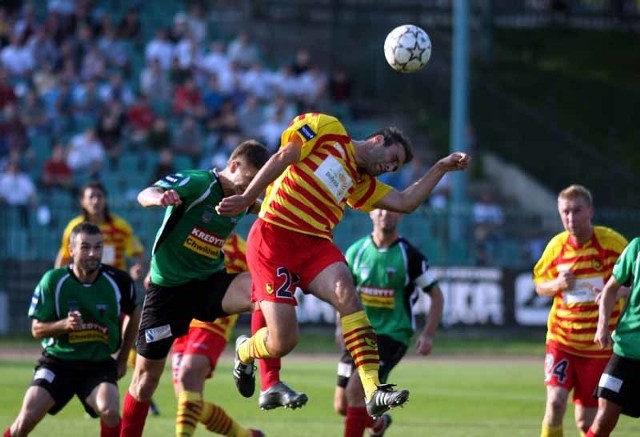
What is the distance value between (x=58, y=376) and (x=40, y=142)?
1420 centimetres

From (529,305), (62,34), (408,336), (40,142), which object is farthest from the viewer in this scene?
(62,34)

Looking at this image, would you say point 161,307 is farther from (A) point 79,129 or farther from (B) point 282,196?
(A) point 79,129

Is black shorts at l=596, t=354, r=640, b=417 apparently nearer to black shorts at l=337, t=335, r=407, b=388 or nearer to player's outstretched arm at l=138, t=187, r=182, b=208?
black shorts at l=337, t=335, r=407, b=388

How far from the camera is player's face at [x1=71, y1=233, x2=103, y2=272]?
10507 millimetres

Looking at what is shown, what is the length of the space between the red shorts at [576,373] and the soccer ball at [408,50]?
2468mm

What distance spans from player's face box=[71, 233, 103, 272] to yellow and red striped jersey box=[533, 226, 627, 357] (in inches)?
139

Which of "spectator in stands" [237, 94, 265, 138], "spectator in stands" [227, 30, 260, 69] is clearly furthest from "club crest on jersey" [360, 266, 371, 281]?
"spectator in stands" [227, 30, 260, 69]

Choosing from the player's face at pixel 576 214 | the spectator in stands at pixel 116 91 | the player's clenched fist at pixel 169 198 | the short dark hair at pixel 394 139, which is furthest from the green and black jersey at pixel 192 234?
the spectator in stands at pixel 116 91

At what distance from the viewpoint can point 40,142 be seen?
2398 cm

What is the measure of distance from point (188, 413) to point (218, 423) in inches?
16.3

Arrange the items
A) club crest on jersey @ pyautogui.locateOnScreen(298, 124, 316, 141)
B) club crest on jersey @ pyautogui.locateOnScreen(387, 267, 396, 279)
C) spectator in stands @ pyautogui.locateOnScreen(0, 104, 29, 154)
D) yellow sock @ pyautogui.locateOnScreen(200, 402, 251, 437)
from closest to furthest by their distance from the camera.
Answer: club crest on jersey @ pyautogui.locateOnScreen(298, 124, 316, 141)
yellow sock @ pyautogui.locateOnScreen(200, 402, 251, 437)
club crest on jersey @ pyautogui.locateOnScreen(387, 267, 396, 279)
spectator in stands @ pyautogui.locateOnScreen(0, 104, 29, 154)

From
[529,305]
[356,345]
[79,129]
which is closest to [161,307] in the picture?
[356,345]

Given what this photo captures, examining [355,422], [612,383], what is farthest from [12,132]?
[612,383]

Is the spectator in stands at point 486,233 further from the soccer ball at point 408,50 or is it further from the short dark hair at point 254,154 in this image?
the short dark hair at point 254,154
